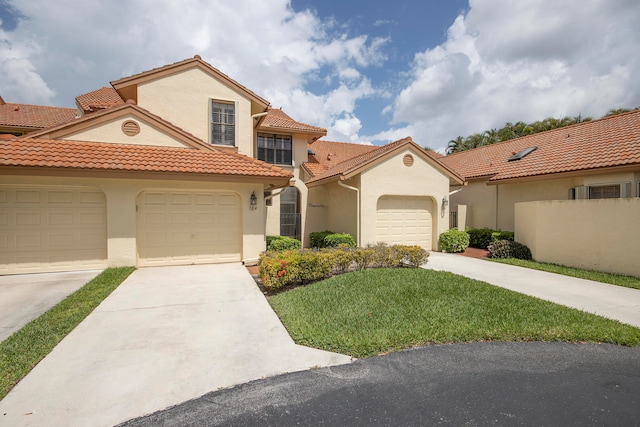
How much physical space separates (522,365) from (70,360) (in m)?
6.05

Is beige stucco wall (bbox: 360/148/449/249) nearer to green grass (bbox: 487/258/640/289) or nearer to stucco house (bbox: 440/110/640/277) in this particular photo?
stucco house (bbox: 440/110/640/277)

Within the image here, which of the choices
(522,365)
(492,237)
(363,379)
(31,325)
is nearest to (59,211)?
(31,325)

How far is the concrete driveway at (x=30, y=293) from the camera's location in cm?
579

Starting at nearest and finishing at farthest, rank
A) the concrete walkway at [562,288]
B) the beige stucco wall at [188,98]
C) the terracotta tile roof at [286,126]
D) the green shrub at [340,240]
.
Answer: the concrete walkway at [562,288] → the beige stucco wall at [188,98] → the green shrub at [340,240] → the terracotta tile roof at [286,126]

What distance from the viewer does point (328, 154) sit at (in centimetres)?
1998

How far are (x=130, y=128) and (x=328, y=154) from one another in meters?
11.7

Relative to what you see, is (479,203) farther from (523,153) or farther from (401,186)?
(401,186)

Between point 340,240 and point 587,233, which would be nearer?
point 587,233

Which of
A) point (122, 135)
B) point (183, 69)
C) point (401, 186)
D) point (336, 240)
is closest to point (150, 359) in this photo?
point (122, 135)

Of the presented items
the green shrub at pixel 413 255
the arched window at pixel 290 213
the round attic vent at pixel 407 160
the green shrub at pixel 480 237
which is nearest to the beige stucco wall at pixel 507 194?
the green shrub at pixel 480 237

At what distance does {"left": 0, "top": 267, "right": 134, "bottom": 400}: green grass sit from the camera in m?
3.92

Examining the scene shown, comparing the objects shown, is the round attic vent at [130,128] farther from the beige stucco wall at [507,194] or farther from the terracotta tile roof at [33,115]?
the beige stucco wall at [507,194]

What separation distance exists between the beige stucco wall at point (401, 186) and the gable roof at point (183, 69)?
6.08 m

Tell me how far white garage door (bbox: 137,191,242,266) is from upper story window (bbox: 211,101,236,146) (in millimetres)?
4000
